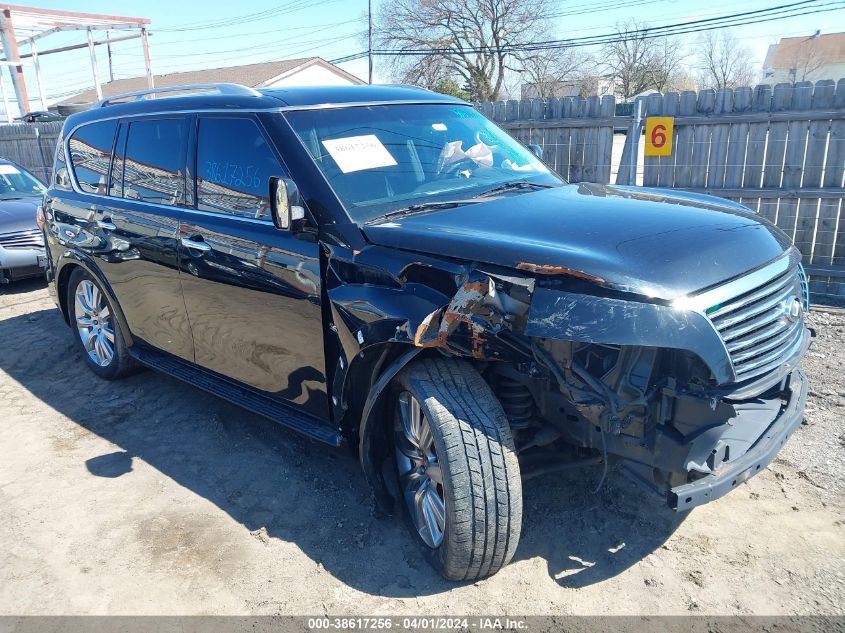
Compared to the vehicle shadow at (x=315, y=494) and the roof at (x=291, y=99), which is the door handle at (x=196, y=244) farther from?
the vehicle shadow at (x=315, y=494)

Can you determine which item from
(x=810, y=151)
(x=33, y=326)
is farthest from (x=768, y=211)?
(x=33, y=326)

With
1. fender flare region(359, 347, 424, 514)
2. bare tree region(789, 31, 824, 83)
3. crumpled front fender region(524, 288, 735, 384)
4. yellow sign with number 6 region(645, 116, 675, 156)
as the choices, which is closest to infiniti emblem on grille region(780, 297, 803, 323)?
crumpled front fender region(524, 288, 735, 384)

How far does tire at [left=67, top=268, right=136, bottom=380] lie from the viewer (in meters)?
5.07

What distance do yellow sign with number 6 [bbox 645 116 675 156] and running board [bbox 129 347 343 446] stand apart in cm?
622

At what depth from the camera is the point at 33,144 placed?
17094mm

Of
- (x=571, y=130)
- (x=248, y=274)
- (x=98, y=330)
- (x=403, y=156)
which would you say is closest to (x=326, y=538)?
(x=248, y=274)

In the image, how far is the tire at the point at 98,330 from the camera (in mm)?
5066

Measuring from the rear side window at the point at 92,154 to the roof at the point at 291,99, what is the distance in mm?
371

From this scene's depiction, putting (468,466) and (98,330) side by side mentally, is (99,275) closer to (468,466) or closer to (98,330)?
(98,330)

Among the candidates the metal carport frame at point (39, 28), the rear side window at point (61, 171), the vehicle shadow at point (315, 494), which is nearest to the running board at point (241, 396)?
the vehicle shadow at point (315, 494)

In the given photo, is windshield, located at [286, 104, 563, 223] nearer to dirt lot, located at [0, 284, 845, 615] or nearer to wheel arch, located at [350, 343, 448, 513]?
wheel arch, located at [350, 343, 448, 513]

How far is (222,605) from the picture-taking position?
2818 millimetres

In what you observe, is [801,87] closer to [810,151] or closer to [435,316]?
[810,151]

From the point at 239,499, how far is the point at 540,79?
4441 centimetres
